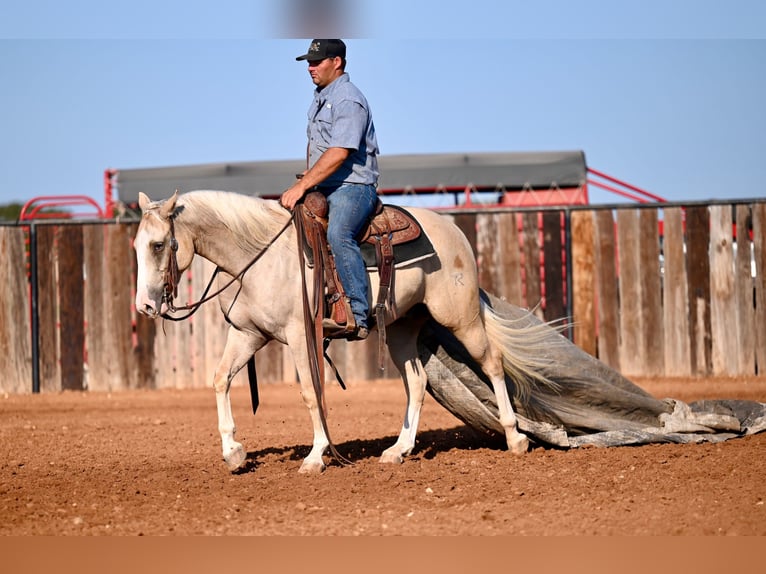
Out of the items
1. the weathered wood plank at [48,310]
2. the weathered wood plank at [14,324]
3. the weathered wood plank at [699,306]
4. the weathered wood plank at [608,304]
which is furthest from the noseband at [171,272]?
the weathered wood plank at [699,306]

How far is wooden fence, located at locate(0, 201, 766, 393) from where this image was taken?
1279cm

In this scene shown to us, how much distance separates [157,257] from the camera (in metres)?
6.33

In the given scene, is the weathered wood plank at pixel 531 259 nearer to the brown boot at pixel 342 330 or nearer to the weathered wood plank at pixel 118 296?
the weathered wood plank at pixel 118 296

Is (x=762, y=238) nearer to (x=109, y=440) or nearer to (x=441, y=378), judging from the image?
(x=441, y=378)

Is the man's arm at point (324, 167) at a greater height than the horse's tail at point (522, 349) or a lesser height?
greater

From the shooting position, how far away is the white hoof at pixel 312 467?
21.6 ft

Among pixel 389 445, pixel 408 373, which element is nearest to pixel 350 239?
pixel 408 373

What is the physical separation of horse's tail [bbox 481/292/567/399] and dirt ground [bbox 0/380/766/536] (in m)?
0.63

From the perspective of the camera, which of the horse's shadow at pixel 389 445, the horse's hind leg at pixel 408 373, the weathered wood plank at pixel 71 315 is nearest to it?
the horse's hind leg at pixel 408 373

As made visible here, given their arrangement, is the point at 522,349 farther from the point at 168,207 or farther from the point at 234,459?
the point at 168,207

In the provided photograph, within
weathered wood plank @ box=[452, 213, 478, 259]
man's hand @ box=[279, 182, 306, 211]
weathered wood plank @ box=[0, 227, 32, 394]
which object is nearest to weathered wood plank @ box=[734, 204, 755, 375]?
weathered wood plank @ box=[452, 213, 478, 259]

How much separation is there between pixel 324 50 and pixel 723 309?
8.03m

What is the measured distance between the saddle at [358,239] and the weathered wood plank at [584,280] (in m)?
6.32

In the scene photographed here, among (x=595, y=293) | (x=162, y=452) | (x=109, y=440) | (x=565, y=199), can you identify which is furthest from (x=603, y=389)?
(x=565, y=199)
